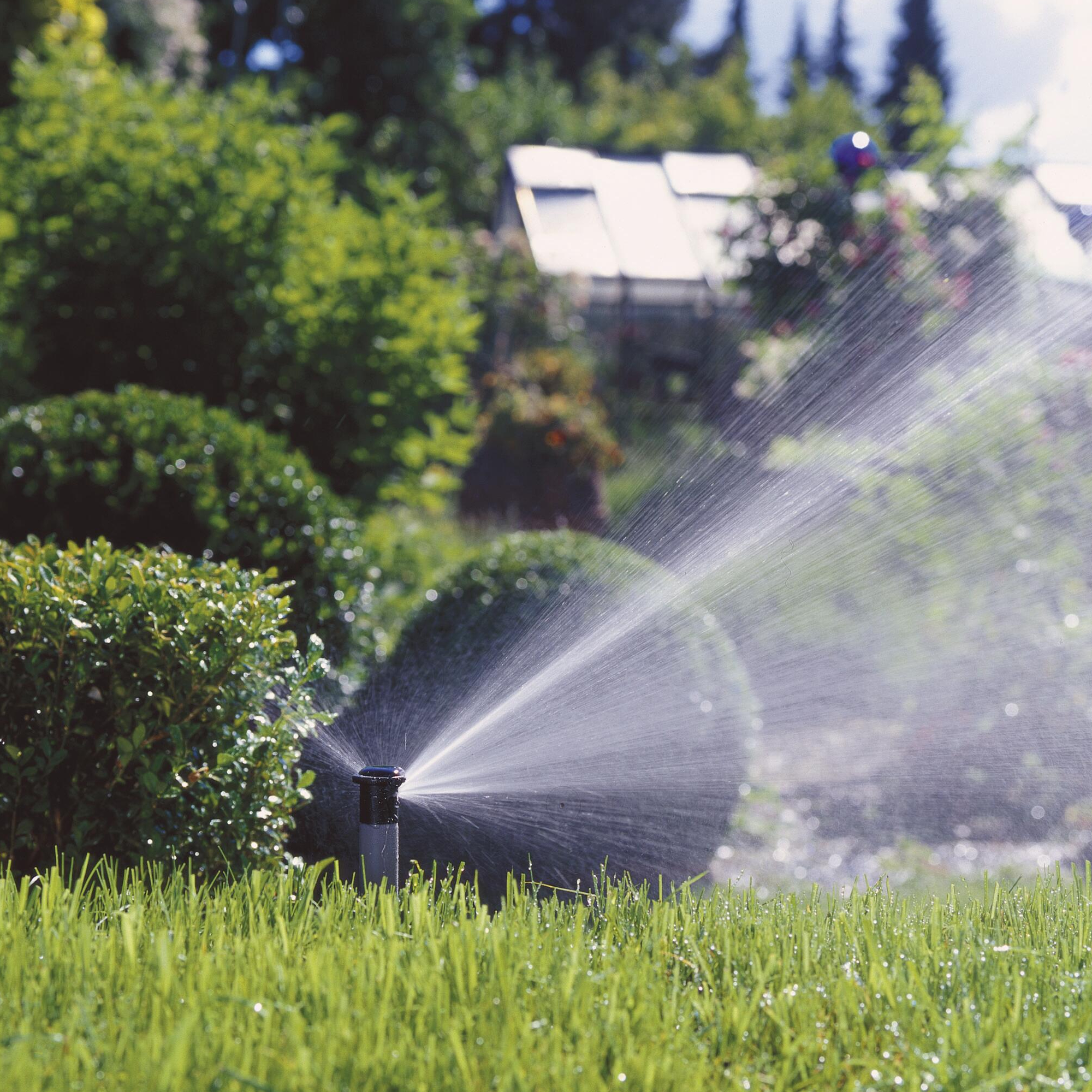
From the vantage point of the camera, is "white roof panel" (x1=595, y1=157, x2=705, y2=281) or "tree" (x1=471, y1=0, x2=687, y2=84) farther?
"tree" (x1=471, y1=0, x2=687, y2=84)

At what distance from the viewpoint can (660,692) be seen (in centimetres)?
403

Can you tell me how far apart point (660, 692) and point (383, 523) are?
339 cm

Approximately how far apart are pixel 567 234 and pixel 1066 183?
9051 mm

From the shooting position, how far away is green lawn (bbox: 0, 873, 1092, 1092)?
1628mm

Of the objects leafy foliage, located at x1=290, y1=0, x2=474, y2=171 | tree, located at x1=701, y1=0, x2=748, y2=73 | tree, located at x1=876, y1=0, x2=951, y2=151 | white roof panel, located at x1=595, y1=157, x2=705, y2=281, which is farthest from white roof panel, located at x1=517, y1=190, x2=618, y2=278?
tree, located at x1=876, y1=0, x2=951, y2=151

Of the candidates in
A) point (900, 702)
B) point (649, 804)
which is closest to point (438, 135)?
point (900, 702)

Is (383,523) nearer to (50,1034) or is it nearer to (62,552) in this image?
(62,552)

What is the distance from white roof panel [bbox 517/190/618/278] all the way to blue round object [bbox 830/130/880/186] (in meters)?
6.78

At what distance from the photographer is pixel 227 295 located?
5910 millimetres

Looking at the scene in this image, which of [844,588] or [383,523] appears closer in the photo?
[844,588]

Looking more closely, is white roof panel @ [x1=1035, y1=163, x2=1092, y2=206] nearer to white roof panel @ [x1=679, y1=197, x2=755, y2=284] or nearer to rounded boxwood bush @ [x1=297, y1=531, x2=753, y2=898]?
white roof panel @ [x1=679, y1=197, x2=755, y2=284]

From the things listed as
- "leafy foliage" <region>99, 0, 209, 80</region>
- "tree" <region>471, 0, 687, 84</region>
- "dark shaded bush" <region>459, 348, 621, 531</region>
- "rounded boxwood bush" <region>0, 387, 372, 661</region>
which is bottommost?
"rounded boxwood bush" <region>0, 387, 372, 661</region>

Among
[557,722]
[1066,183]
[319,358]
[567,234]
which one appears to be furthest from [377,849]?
[567,234]

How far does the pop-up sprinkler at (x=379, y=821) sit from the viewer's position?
2408 millimetres
